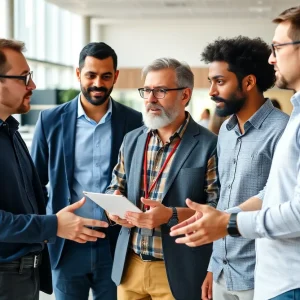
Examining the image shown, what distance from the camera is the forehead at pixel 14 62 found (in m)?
2.67

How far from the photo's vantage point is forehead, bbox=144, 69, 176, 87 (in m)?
2.93

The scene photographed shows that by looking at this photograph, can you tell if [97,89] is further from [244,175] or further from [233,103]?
[244,175]

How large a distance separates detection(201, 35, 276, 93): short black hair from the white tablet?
2.77 ft

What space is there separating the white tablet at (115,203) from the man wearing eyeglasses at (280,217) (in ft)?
1.20

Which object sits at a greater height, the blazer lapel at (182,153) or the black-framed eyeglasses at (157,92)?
the black-framed eyeglasses at (157,92)

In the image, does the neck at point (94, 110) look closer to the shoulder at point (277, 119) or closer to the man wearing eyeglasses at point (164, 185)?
the man wearing eyeglasses at point (164, 185)

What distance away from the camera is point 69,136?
3.36 metres

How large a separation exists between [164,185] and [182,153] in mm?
180

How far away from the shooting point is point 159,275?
2.76 meters

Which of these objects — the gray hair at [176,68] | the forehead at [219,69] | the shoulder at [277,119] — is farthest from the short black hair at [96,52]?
the shoulder at [277,119]

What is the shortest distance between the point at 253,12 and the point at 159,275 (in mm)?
15166

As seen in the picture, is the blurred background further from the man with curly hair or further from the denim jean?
the denim jean

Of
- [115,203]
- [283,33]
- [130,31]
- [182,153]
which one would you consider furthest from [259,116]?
[130,31]

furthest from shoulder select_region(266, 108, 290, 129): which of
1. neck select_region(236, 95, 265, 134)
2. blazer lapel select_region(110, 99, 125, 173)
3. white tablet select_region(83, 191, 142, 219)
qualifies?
blazer lapel select_region(110, 99, 125, 173)
